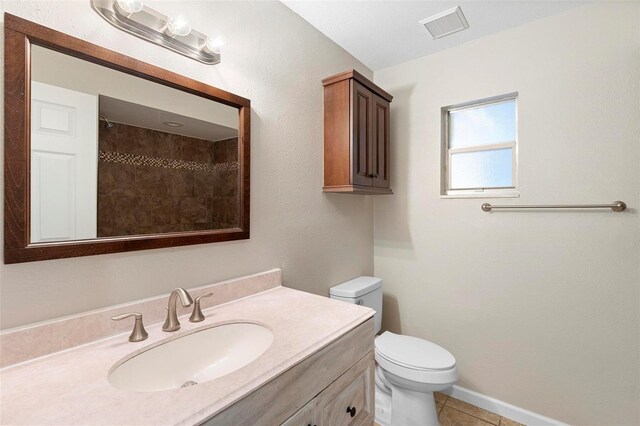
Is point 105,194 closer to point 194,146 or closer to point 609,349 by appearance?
point 194,146

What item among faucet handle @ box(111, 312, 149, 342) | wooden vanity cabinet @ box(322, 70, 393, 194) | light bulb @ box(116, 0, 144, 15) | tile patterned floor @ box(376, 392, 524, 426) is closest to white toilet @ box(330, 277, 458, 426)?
tile patterned floor @ box(376, 392, 524, 426)

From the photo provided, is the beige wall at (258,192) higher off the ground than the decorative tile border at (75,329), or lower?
higher

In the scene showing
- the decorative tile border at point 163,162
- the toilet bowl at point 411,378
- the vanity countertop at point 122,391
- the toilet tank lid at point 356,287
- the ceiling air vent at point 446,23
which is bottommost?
the toilet bowl at point 411,378

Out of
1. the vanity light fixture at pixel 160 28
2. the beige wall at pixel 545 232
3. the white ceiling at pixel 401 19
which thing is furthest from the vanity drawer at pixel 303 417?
the white ceiling at pixel 401 19

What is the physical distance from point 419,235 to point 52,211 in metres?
2.06

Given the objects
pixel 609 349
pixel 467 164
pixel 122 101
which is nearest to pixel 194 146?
pixel 122 101

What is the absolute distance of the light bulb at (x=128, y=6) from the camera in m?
0.95

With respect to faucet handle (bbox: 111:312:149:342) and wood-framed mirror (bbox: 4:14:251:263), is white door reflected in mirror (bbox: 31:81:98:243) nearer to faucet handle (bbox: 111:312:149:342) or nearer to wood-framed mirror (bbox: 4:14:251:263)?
wood-framed mirror (bbox: 4:14:251:263)

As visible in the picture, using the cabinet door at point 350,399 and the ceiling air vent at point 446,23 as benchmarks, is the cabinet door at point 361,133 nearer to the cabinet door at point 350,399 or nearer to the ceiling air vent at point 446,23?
the ceiling air vent at point 446,23

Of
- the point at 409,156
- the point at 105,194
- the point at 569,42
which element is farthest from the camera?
the point at 409,156

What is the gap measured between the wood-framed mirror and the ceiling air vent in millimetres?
1290

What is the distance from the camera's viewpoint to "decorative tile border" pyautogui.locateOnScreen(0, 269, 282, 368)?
30.2 inches

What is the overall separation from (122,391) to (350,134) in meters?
1.53

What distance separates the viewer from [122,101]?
984 mm
